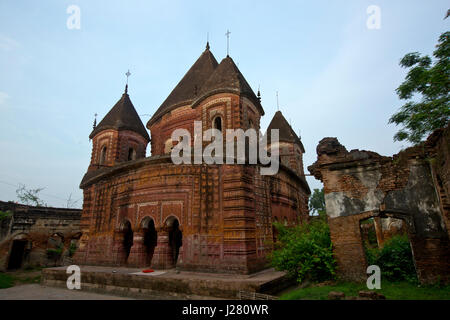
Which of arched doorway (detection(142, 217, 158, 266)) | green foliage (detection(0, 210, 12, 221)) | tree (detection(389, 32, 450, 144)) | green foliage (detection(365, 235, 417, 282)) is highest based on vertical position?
tree (detection(389, 32, 450, 144))

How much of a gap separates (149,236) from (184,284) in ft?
18.5

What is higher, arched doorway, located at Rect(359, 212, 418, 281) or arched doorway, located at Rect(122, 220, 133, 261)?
arched doorway, located at Rect(122, 220, 133, 261)

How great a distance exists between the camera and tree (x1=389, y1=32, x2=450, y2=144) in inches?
280

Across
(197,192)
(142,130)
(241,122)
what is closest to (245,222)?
(197,192)

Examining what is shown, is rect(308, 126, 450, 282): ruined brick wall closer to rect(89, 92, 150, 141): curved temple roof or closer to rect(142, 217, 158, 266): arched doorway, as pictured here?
rect(142, 217, 158, 266): arched doorway

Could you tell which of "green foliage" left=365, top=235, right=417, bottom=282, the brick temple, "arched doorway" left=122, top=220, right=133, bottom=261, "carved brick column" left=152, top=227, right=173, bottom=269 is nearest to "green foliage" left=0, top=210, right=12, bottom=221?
the brick temple

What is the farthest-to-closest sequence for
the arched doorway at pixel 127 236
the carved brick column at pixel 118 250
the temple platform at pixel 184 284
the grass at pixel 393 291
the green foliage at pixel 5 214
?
the green foliage at pixel 5 214 < the arched doorway at pixel 127 236 < the carved brick column at pixel 118 250 < the temple platform at pixel 184 284 < the grass at pixel 393 291

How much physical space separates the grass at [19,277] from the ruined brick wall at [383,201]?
16.9 meters

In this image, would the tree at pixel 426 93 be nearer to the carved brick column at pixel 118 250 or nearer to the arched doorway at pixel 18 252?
the carved brick column at pixel 118 250

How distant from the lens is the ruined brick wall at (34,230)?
18.7m

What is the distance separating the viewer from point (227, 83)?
1306 centimetres

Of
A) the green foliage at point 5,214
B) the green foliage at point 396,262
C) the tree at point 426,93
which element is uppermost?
the tree at point 426,93

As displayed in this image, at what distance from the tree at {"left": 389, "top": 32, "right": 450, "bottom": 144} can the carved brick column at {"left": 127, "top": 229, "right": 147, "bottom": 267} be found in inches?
460

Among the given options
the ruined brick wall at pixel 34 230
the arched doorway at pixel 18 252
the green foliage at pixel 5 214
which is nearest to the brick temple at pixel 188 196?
the ruined brick wall at pixel 34 230
